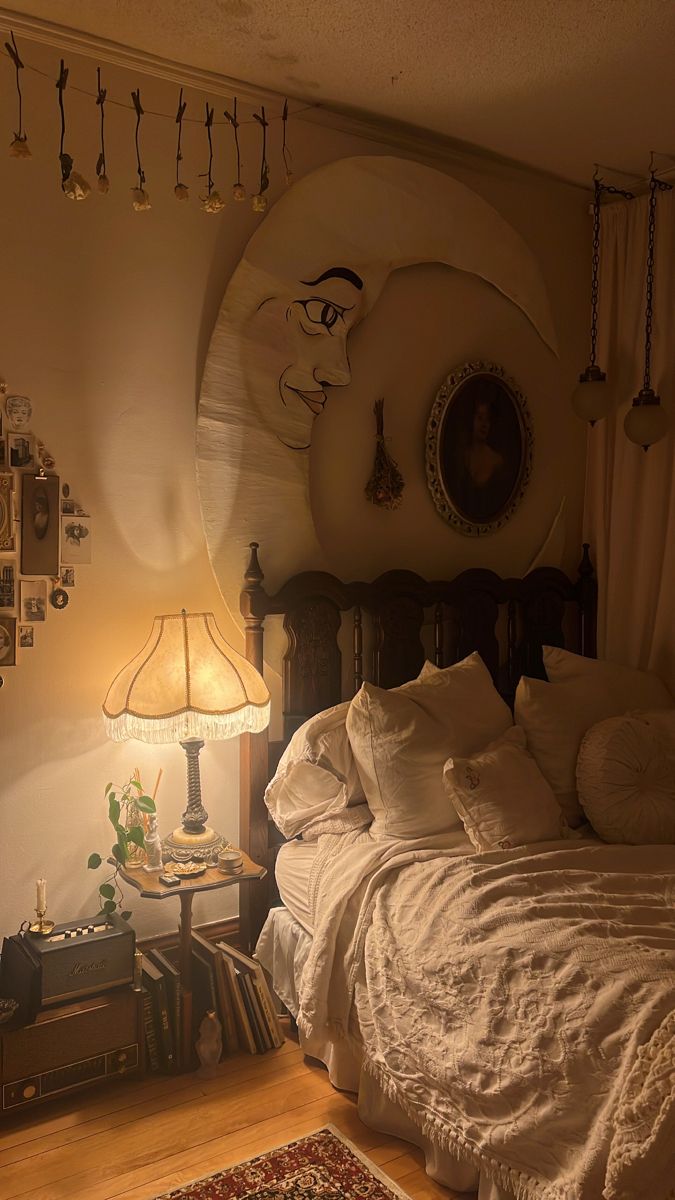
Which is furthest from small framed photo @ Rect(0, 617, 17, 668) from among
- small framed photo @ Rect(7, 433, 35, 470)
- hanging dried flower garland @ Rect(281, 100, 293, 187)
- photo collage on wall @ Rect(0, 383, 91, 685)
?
hanging dried flower garland @ Rect(281, 100, 293, 187)

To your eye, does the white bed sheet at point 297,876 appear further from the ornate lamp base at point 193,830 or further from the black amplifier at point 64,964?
the black amplifier at point 64,964

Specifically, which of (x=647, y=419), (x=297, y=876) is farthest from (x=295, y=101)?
(x=297, y=876)

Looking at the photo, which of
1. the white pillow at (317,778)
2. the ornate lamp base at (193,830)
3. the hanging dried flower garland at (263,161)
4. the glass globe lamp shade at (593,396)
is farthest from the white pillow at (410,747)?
the hanging dried flower garland at (263,161)

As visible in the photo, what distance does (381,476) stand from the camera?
10.4ft

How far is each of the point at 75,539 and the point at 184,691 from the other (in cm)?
54

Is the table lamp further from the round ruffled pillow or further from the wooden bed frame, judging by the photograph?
the round ruffled pillow

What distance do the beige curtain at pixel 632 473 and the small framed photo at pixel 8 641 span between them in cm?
218

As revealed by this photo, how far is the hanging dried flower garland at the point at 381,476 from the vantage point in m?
3.16

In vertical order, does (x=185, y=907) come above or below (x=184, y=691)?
below

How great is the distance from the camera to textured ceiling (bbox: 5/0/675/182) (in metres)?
2.42

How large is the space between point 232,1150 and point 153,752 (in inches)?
42.2

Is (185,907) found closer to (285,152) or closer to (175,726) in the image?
(175,726)

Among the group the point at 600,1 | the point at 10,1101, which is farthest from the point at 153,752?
the point at 600,1

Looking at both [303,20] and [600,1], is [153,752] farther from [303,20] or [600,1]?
[600,1]
